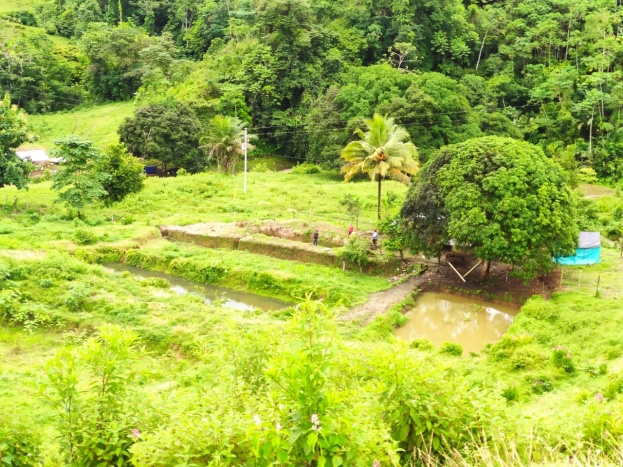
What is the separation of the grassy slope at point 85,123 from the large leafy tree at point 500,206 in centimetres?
2852

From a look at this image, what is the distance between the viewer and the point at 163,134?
1425 inches

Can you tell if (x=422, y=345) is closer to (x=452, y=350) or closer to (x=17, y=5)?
(x=452, y=350)

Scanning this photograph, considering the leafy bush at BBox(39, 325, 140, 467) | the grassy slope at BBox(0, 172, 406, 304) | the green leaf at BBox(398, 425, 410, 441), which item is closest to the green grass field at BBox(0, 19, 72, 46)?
the grassy slope at BBox(0, 172, 406, 304)

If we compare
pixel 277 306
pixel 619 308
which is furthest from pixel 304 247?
pixel 619 308

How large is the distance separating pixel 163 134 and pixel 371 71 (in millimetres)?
14110

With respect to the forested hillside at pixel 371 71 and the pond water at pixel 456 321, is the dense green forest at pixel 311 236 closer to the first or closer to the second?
the pond water at pixel 456 321

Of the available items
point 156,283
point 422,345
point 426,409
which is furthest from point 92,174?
point 426,409

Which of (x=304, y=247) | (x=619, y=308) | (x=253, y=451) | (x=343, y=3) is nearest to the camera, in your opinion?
(x=253, y=451)

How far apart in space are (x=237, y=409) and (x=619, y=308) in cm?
1416

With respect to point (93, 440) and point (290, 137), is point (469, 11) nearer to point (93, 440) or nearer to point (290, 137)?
point (290, 137)

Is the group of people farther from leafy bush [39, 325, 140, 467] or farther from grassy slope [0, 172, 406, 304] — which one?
leafy bush [39, 325, 140, 467]

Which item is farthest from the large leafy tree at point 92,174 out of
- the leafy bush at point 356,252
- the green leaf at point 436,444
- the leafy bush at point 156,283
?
the green leaf at point 436,444

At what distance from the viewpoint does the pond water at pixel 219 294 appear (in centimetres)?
2045

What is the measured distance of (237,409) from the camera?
20.6 feet
